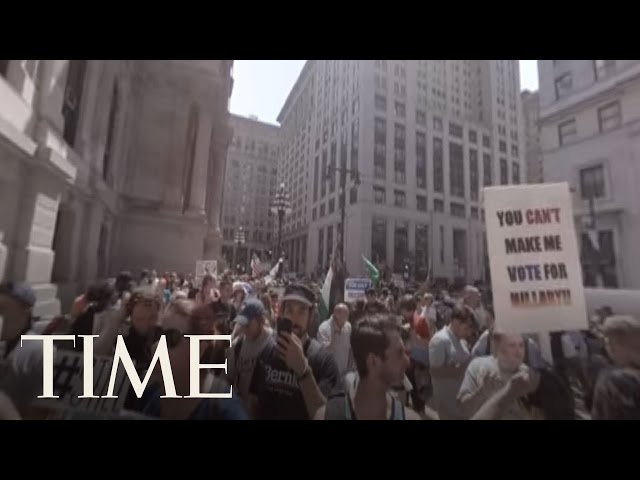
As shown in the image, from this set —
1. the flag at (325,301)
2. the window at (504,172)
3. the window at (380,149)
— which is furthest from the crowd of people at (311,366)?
the window at (380,149)

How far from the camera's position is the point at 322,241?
29.8 m

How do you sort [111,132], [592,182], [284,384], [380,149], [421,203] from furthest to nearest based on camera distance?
[380,149] → [421,203] → [111,132] → [592,182] → [284,384]

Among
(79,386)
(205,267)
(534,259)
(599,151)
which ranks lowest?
(79,386)

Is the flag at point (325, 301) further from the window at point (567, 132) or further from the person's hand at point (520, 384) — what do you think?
the window at point (567, 132)

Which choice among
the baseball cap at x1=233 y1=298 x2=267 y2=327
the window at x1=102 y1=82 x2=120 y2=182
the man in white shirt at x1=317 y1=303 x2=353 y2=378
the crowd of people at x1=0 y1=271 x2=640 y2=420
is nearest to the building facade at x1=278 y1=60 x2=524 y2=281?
the crowd of people at x1=0 y1=271 x2=640 y2=420

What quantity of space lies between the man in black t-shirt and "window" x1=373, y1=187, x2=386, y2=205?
14423 millimetres

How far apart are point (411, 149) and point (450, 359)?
10876 mm

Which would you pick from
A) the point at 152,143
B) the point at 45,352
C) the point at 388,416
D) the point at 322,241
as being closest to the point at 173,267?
the point at 152,143

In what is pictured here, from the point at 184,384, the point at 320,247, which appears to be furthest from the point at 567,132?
the point at 320,247

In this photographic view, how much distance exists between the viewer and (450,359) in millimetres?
3277

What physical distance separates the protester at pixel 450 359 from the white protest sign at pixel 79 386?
8.84 ft

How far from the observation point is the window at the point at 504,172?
6711mm

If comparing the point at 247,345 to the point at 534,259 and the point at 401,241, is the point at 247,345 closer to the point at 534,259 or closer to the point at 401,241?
the point at 534,259
